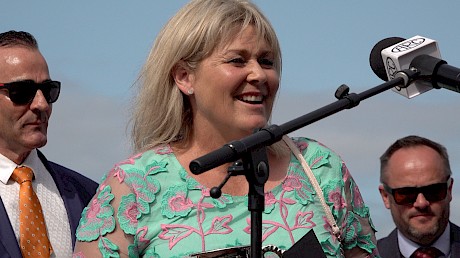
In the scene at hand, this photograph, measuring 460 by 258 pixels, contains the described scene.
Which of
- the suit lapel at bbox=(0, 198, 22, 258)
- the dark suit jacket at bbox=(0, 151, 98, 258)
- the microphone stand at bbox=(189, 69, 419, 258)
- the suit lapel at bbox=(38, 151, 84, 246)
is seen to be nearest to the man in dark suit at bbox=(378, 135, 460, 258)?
the dark suit jacket at bbox=(0, 151, 98, 258)

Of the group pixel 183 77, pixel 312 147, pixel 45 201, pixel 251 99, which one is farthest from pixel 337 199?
pixel 45 201

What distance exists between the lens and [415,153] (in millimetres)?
6988

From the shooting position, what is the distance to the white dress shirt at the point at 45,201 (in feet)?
19.4

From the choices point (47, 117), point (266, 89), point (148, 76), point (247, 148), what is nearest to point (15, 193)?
point (47, 117)

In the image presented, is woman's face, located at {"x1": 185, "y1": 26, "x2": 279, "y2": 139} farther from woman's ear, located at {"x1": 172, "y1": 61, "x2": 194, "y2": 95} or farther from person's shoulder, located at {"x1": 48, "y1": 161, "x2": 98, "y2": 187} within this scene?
person's shoulder, located at {"x1": 48, "y1": 161, "x2": 98, "y2": 187}

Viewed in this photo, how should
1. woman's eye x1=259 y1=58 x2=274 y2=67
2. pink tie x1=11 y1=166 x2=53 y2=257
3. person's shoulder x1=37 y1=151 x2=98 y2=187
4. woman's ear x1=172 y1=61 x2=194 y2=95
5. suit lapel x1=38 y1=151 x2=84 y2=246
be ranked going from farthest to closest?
person's shoulder x1=37 y1=151 x2=98 y2=187 < suit lapel x1=38 y1=151 x2=84 y2=246 < pink tie x1=11 y1=166 x2=53 y2=257 < woman's ear x1=172 y1=61 x2=194 y2=95 < woman's eye x1=259 y1=58 x2=274 y2=67

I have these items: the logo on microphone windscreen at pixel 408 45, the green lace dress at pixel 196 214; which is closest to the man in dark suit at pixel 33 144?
the green lace dress at pixel 196 214

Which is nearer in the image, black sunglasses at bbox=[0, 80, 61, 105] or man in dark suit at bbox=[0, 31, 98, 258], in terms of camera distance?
man in dark suit at bbox=[0, 31, 98, 258]

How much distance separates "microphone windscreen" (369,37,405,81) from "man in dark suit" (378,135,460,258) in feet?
8.98

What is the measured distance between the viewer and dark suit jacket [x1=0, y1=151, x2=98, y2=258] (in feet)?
18.9

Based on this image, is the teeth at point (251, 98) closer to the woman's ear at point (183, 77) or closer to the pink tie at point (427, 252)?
the woman's ear at point (183, 77)

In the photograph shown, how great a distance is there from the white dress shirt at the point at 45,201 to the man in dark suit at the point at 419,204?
2010 millimetres

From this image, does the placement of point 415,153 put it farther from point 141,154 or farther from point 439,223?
point 141,154

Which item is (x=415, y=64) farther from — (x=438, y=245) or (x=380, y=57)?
(x=438, y=245)
